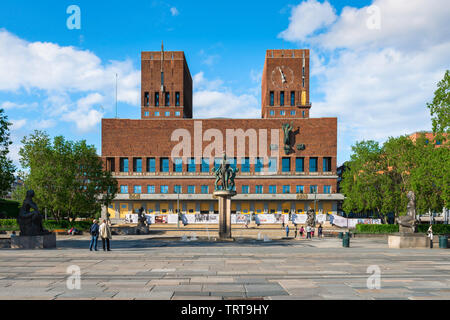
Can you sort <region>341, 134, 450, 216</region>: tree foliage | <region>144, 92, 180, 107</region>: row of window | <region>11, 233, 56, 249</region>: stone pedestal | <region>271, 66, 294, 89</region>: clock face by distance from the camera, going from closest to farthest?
<region>11, 233, 56, 249</region>: stone pedestal < <region>341, 134, 450, 216</region>: tree foliage < <region>271, 66, 294, 89</region>: clock face < <region>144, 92, 180, 107</region>: row of window

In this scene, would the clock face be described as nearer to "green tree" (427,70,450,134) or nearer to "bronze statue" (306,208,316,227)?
"bronze statue" (306,208,316,227)

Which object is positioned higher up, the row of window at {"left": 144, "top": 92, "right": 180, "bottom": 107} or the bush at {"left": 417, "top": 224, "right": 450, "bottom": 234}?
the row of window at {"left": 144, "top": 92, "right": 180, "bottom": 107}

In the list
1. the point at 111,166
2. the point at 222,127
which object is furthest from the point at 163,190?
the point at 222,127

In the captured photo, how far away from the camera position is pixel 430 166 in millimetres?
35625

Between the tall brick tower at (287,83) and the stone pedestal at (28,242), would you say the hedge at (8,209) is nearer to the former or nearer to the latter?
the stone pedestal at (28,242)

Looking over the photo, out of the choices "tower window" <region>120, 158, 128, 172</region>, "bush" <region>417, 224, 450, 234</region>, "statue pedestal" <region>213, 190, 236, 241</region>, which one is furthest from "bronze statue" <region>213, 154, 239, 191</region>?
"tower window" <region>120, 158, 128, 172</region>

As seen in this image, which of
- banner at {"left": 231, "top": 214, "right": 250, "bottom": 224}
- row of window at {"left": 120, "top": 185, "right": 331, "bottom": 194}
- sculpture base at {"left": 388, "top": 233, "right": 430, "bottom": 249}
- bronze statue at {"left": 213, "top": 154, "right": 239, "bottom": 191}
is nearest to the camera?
sculpture base at {"left": 388, "top": 233, "right": 430, "bottom": 249}

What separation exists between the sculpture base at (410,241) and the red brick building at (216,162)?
52.8 metres

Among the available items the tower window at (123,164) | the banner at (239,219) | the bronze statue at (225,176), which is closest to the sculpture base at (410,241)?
the bronze statue at (225,176)

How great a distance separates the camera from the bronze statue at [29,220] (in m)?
24.3

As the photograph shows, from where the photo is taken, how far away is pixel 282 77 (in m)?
102

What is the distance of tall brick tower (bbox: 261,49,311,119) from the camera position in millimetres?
102188

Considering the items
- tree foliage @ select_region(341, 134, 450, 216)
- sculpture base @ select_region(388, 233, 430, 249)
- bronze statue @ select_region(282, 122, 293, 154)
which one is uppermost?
bronze statue @ select_region(282, 122, 293, 154)
